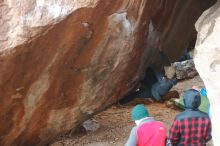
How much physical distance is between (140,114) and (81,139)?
12.2 ft

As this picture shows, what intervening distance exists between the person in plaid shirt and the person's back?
0.74ft

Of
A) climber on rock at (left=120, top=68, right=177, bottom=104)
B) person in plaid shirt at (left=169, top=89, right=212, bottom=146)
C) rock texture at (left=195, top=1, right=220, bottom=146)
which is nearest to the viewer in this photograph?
rock texture at (left=195, top=1, right=220, bottom=146)

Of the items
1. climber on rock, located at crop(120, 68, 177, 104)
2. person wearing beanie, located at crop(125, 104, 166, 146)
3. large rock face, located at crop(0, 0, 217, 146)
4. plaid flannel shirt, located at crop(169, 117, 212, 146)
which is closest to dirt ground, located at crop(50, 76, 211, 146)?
climber on rock, located at crop(120, 68, 177, 104)

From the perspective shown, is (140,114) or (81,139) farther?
(81,139)

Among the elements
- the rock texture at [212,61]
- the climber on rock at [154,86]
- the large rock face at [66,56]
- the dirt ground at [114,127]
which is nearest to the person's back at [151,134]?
the rock texture at [212,61]

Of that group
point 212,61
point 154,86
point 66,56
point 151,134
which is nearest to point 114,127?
point 154,86

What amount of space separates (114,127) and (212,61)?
173 inches

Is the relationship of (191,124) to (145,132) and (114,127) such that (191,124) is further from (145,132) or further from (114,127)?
(114,127)

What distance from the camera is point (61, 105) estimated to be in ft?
22.9

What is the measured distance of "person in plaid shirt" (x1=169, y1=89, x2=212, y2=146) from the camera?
513cm

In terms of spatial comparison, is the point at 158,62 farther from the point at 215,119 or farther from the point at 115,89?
the point at 215,119

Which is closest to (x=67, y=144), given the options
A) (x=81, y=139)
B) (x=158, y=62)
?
(x=81, y=139)

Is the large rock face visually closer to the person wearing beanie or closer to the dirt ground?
the dirt ground

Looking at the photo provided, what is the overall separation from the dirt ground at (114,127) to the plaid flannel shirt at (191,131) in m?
2.90
